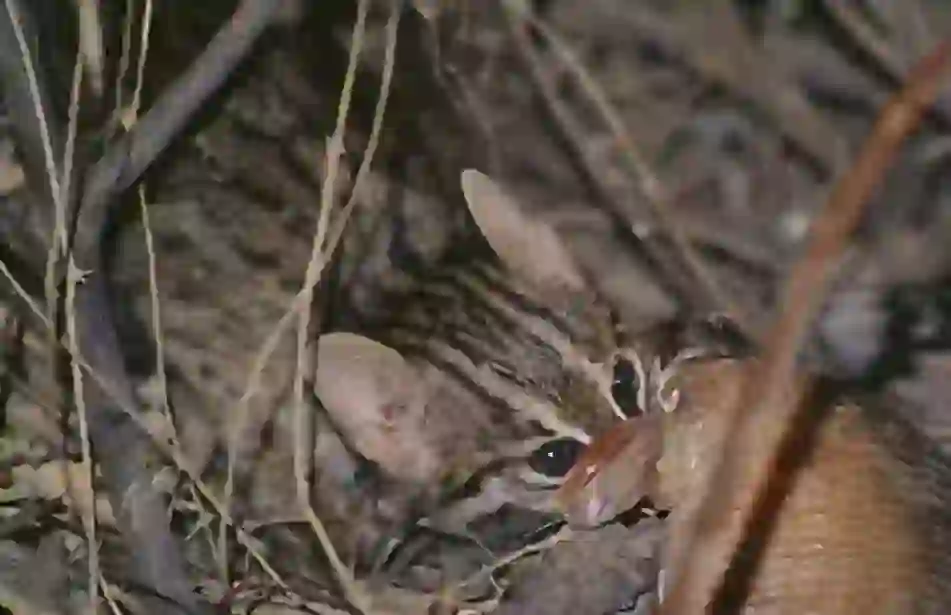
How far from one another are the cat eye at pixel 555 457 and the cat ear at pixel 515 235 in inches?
4.3

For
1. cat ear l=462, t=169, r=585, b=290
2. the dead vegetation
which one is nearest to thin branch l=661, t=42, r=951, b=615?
the dead vegetation

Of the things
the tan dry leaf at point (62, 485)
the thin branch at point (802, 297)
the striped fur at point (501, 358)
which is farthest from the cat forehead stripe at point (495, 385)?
the thin branch at point (802, 297)

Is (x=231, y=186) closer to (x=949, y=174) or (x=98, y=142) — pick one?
(x=98, y=142)

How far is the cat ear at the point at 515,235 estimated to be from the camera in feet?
2.28

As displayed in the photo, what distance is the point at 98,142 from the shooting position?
562mm

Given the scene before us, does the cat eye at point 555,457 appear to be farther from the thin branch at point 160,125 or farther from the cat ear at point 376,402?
the thin branch at point 160,125

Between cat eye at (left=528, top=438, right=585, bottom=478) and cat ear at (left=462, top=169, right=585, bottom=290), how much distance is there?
0.11 meters

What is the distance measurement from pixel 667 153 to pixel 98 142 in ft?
1.24

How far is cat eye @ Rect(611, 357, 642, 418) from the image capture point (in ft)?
2.09

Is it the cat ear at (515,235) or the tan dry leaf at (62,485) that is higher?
the cat ear at (515,235)

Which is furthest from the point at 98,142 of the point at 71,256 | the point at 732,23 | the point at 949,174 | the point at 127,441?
the point at 949,174

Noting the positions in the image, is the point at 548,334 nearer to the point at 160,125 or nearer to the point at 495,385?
the point at 495,385

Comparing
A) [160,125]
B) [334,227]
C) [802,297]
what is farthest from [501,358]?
[802,297]

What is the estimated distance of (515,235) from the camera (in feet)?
2.27
